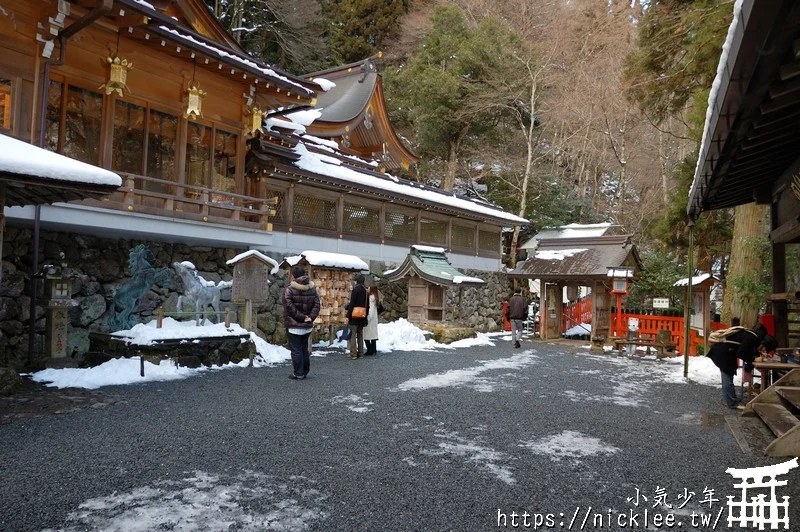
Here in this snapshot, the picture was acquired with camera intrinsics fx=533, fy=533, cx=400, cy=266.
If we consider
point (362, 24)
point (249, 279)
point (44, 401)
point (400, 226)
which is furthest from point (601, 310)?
point (362, 24)

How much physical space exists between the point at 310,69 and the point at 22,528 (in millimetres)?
28693

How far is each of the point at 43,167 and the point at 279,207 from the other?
347 inches

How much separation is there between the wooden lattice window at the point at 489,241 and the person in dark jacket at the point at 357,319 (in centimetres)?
1189

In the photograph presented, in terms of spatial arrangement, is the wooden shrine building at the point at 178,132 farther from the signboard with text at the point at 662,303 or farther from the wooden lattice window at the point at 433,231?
the signboard with text at the point at 662,303

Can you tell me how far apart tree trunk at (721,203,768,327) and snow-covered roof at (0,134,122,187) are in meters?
11.1

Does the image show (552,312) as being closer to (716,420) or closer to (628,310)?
(628,310)

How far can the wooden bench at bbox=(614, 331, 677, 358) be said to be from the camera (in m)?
13.8

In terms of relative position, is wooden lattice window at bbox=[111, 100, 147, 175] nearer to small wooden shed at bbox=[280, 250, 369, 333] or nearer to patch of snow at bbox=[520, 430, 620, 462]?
small wooden shed at bbox=[280, 250, 369, 333]

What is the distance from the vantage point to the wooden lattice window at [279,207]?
47.3 feet

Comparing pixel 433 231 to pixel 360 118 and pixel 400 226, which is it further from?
pixel 360 118

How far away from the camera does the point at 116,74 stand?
1048 centimetres

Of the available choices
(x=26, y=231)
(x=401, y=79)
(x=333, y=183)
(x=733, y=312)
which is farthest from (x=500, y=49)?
(x=26, y=231)

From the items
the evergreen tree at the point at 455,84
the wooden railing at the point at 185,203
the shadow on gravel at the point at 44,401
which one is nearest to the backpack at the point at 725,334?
the shadow on gravel at the point at 44,401

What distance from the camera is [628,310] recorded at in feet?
62.7
